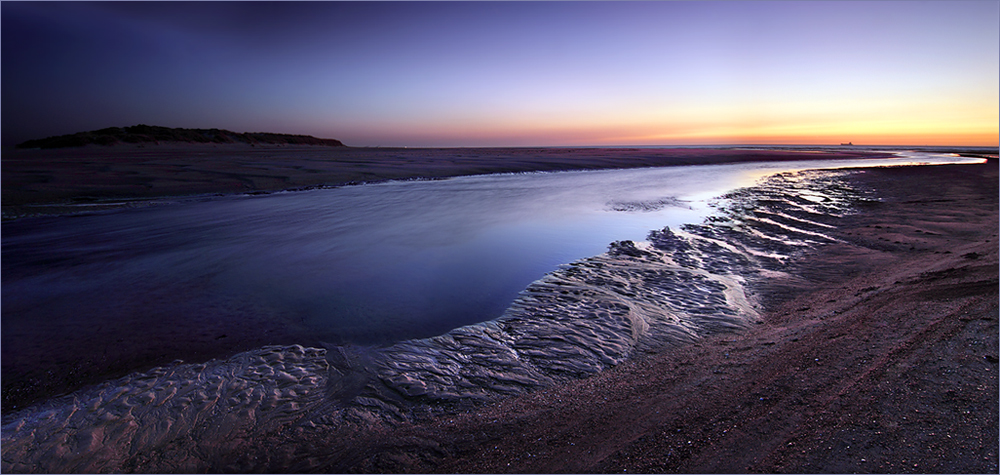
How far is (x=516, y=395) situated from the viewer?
318cm

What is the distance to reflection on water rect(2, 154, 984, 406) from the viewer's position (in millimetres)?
4180

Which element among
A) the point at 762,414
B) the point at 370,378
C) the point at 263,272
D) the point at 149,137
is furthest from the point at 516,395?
the point at 149,137

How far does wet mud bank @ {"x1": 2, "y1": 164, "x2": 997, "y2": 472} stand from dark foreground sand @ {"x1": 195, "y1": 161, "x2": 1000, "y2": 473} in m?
0.02

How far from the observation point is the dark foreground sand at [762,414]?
7.25 ft

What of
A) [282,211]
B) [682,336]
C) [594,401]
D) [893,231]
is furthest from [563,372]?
[282,211]

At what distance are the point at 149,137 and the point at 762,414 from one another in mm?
82343

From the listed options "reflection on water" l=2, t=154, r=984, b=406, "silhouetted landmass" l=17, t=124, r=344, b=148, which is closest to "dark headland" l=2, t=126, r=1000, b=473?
"reflection on water" l=2, t=154, r=984, b=406

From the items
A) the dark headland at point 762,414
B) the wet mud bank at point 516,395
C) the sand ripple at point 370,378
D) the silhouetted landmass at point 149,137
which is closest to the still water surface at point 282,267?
the sand ripple at point 370,378

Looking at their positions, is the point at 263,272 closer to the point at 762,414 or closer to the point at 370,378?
the point at 370,378

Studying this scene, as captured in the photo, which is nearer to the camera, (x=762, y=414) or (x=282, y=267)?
(x=762, y=414)

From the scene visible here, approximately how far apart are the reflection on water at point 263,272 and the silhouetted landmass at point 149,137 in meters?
63.8

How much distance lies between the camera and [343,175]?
21.1m

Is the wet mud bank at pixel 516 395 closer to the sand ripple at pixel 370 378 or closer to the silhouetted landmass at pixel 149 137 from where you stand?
the sand ripple at pixel 370 378

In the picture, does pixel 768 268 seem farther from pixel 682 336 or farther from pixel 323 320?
pixel 323 320
